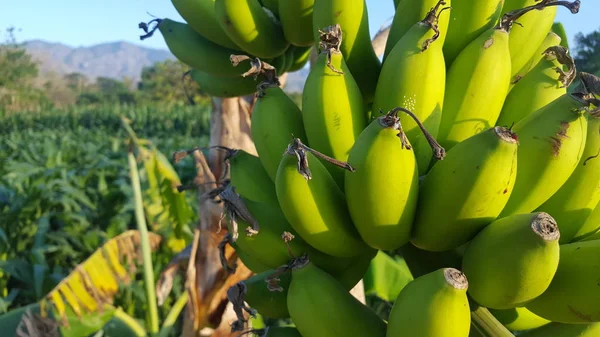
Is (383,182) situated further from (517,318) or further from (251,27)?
(251,27)

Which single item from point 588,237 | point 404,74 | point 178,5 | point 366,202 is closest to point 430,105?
point 404,74

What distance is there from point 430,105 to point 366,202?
0.19 metres

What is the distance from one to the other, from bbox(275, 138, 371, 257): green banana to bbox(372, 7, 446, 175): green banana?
14 cm

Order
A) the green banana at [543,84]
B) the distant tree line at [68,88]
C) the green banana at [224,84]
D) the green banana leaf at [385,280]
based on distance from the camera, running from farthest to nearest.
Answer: the distant tree line at [68,88] < the green banana leaf at [385,280] < the green banana at [224,84] < the green banana at [543,84]

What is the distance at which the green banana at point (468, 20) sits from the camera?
787mm

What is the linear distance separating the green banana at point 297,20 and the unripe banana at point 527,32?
0.37 metres

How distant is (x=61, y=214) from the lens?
12.7ft

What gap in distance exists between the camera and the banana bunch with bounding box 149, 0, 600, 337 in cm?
61

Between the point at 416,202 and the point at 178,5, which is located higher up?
the point at 178,5

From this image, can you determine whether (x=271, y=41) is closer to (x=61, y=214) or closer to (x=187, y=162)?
(x=61, y=214)

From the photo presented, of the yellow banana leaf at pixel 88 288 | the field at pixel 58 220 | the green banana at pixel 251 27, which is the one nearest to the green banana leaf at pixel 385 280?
the yellow banana leaf at pixel 88 288

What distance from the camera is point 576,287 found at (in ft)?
2.01

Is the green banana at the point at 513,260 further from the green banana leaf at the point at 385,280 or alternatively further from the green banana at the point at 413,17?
the green banana leaf at the point at 385,280

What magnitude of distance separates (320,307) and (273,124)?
318mm
